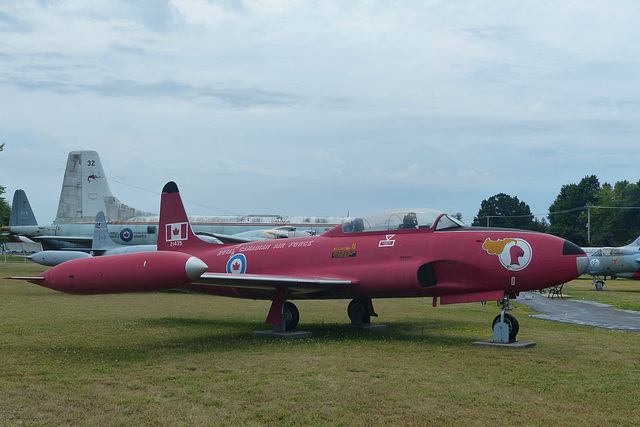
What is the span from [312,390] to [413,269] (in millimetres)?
4829

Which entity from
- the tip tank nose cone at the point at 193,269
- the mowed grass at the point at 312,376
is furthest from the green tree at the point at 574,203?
the tip tank nose cone at the point at 193,269

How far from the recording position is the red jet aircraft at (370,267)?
9.40 m

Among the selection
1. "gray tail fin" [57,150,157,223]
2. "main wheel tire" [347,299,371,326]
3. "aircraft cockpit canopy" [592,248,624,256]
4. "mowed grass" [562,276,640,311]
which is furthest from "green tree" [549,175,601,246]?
"main wheel tire" [347,299,371,326]

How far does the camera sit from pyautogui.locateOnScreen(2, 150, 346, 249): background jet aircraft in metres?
45.2

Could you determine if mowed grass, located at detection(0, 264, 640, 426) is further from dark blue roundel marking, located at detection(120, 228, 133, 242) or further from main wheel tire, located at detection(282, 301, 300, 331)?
dark blue roundel marking, located at detection(120, 228, 133, 242)

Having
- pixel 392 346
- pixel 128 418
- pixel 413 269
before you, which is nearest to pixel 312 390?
pixel 128 418

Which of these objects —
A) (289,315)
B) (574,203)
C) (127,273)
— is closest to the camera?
(127,273)

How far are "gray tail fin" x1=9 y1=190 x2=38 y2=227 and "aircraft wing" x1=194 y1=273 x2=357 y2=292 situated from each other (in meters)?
48.1

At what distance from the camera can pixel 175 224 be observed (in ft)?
52.7

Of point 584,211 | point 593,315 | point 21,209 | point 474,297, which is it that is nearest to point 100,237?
point 21,209

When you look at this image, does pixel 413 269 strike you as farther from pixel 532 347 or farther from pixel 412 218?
pixel 532 347

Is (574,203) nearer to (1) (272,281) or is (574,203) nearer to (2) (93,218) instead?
(2) (93,218)

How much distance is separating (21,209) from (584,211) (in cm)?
8911

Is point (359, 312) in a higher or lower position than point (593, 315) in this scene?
higher
